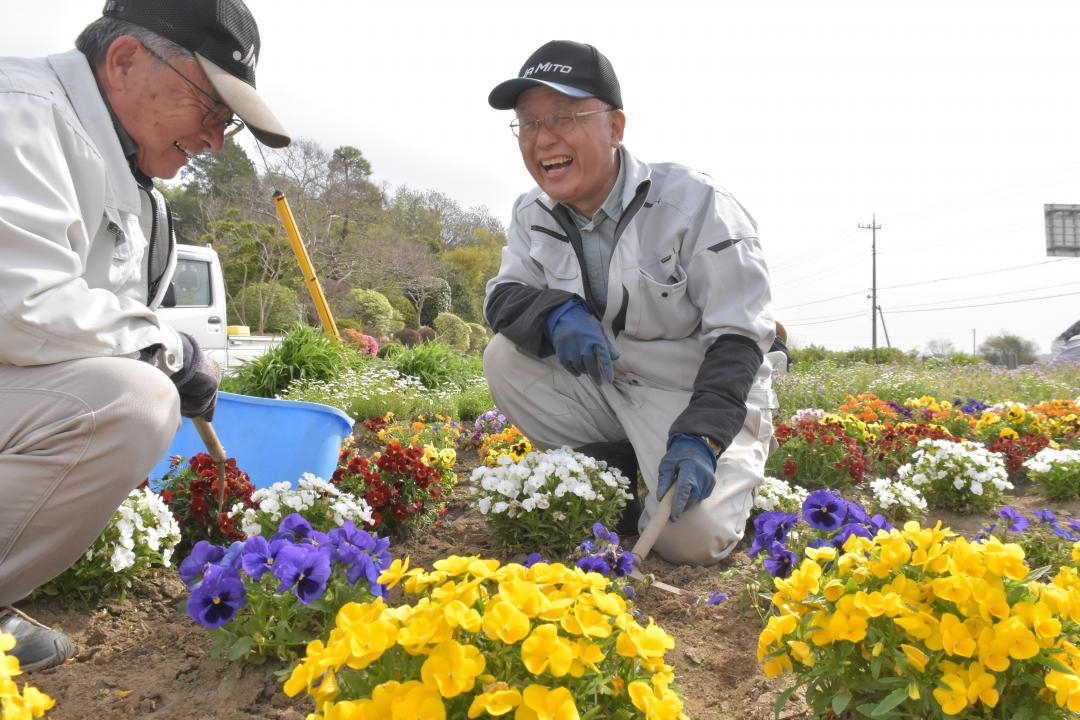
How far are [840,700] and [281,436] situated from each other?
7.48 feet

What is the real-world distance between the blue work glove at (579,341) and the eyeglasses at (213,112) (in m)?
1.18

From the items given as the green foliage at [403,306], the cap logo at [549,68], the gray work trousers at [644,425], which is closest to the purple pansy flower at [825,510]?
the gray work trousers at [644,425]

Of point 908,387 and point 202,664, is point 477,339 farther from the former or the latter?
point 202,664

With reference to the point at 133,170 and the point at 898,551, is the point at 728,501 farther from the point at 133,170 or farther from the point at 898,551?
the point at 133,170

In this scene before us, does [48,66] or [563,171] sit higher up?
[48,66]

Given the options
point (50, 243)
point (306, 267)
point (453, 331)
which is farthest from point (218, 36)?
point (453, 331)

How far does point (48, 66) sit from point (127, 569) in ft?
4.21

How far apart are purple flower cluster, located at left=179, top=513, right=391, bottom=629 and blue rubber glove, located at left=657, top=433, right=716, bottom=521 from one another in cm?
93

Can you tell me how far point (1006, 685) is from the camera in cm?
122

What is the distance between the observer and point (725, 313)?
2506 mm

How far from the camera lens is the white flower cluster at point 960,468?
3176mm

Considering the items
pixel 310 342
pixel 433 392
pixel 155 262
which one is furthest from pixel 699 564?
pixel 310 342

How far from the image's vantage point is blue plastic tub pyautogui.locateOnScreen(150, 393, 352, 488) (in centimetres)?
289

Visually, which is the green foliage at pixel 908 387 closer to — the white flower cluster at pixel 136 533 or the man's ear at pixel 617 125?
the man's ear at pixel 617 125
